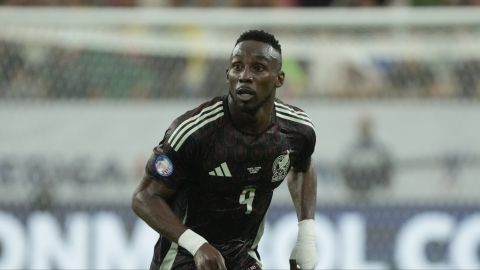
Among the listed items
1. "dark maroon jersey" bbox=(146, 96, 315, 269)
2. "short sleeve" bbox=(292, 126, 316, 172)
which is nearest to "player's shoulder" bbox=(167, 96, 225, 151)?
"dark maroon jersey" bbox=(146, 96, 315, 269)

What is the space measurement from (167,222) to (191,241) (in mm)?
148

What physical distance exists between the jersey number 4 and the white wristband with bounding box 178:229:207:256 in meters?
0.37

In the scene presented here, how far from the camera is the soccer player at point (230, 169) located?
4.82 metres

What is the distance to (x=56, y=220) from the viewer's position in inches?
360

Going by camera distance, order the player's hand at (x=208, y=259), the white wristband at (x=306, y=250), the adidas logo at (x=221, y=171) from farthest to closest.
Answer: the white wristband at (x=306, y=250)
the adidas logo at (x=221, y=171)
the player's hand at (x=208, y=259)

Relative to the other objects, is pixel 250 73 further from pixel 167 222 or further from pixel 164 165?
pixel 167 222

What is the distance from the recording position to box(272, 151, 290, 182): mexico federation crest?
5098 mm

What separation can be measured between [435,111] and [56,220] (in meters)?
3.13

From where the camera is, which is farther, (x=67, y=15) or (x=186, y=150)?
(x=67, y=15)

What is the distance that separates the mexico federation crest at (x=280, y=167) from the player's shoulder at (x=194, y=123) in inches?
13.8

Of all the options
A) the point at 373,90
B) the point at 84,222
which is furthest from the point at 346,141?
the point at 84,222

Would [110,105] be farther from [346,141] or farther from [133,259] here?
[346,141]

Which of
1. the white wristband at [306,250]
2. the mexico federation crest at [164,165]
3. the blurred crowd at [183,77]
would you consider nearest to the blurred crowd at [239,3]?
the blurred crowd at [183,77]

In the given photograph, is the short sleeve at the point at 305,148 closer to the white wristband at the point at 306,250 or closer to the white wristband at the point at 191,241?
the white wristband at the point at 306,250
